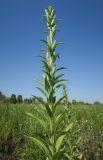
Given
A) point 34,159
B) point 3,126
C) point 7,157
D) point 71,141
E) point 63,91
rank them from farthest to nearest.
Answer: point 3,126, point 7,157, point 34,159, point 63,91, point 71,141

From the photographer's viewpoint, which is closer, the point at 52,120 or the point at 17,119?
the point at 52,120

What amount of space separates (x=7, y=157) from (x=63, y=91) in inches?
118

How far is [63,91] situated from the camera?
6660 millimetres

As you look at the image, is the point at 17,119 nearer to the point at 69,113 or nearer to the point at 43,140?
the point at 69,113

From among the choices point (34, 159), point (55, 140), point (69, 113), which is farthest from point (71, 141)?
point (55, 140)

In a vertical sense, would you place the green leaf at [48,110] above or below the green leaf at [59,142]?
above

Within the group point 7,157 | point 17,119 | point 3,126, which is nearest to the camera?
point 7,157

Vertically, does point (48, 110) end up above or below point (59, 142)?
above

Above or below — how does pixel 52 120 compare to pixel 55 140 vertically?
above

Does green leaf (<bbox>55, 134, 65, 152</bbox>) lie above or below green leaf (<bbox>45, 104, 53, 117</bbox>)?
below

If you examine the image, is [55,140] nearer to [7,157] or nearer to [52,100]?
[52,100]

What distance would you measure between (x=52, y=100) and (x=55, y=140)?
1.77 ft

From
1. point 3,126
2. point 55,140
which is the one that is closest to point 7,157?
point 3,126

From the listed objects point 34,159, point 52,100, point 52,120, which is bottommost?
point 34,159
